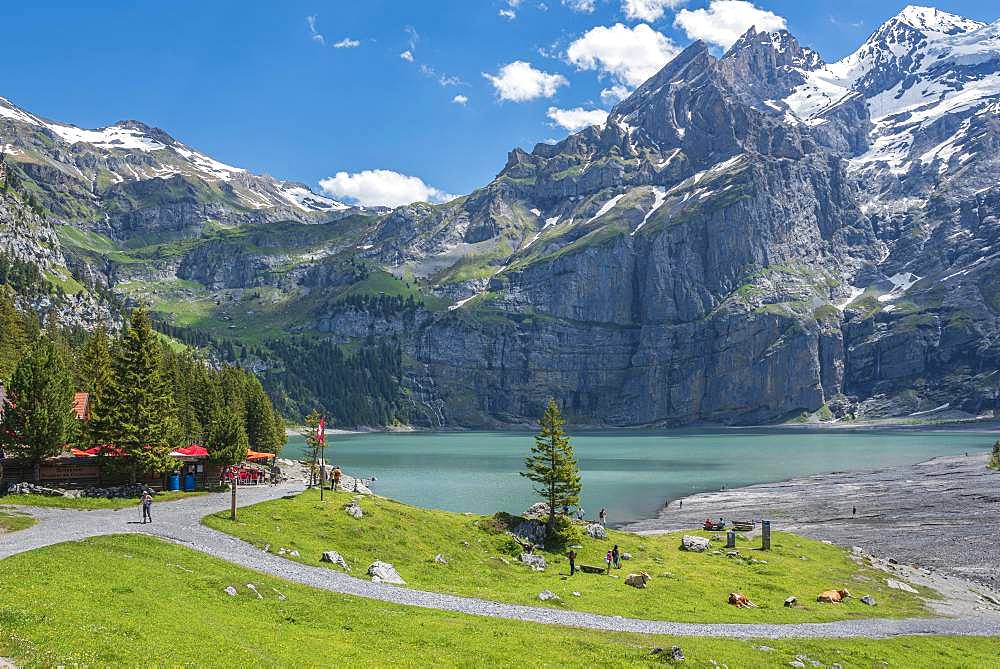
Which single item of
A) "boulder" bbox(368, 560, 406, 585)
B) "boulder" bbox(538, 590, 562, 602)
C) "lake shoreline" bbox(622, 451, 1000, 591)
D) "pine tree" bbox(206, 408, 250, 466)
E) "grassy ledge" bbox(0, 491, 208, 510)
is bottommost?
"lake shoreline" bbox(622, 451, 1000, 591)

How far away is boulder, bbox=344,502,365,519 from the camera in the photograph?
50.5m

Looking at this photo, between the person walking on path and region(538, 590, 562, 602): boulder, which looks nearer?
region(538, 590, 562, 602): boulder

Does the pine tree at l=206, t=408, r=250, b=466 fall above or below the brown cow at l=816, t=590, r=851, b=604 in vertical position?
above

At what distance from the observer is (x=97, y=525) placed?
41062 mm

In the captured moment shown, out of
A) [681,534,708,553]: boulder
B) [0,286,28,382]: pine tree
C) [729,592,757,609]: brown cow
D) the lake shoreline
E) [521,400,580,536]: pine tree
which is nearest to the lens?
[729,592,757,609]: brown cow

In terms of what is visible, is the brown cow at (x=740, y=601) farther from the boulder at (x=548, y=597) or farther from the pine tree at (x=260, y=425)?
the pine tree at (x=260, y=425)

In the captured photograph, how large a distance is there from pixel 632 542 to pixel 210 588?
37.4 metres

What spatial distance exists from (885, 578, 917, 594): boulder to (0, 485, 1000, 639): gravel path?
6.54 meters

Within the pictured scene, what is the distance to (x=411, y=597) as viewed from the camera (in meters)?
35.0

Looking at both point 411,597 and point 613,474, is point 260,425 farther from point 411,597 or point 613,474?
point 411,597

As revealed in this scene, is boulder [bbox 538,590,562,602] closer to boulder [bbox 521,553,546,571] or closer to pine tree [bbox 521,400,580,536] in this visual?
boulder [bbox 521,553,546,571]

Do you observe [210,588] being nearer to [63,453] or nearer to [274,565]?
[274,565]

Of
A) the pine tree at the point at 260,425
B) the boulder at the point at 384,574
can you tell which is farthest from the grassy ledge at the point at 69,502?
the pine tree at the point at 260,425

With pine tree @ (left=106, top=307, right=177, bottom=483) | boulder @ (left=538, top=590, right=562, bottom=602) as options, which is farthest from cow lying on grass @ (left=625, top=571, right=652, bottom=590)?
pine tree @ (left=106, top=307, right=177, bottom=483)
